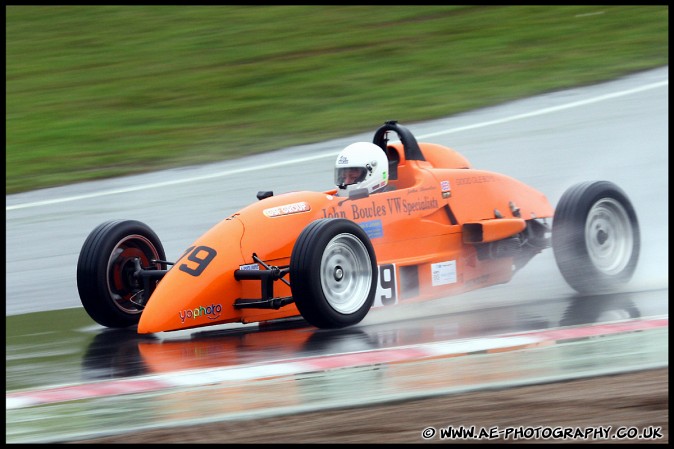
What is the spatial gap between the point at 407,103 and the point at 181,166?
12.9 ft

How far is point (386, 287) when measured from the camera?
8.78 metres

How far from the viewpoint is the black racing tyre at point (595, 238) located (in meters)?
9.50

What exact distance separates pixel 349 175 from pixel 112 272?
2.03 m

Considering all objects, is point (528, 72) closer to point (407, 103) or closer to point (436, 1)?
point (407, 103)

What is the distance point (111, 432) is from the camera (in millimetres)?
5496

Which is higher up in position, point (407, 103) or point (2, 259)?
point (407, 103)

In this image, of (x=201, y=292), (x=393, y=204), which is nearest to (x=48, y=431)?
(x=201, y=292)

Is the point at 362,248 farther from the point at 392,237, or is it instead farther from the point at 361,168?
the point at 361,168

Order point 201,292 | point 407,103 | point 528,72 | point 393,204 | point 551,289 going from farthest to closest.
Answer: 1. point 528,72
2. point 407,103
3. point 551,289
4. point 393,204
5. point 201,292

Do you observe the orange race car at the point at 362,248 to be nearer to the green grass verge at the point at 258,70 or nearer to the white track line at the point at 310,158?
the white track line at the point at 310,158

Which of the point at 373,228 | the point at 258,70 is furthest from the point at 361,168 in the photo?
the point at 258,70

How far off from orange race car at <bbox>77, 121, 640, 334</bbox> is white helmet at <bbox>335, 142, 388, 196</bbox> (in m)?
0.01

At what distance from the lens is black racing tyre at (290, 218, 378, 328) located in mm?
7785

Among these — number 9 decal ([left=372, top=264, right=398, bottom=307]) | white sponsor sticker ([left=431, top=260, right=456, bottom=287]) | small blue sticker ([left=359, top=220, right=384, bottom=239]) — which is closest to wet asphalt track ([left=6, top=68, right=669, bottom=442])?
number 9 decal ([left=372, top=264, right=398, bottom=307])
